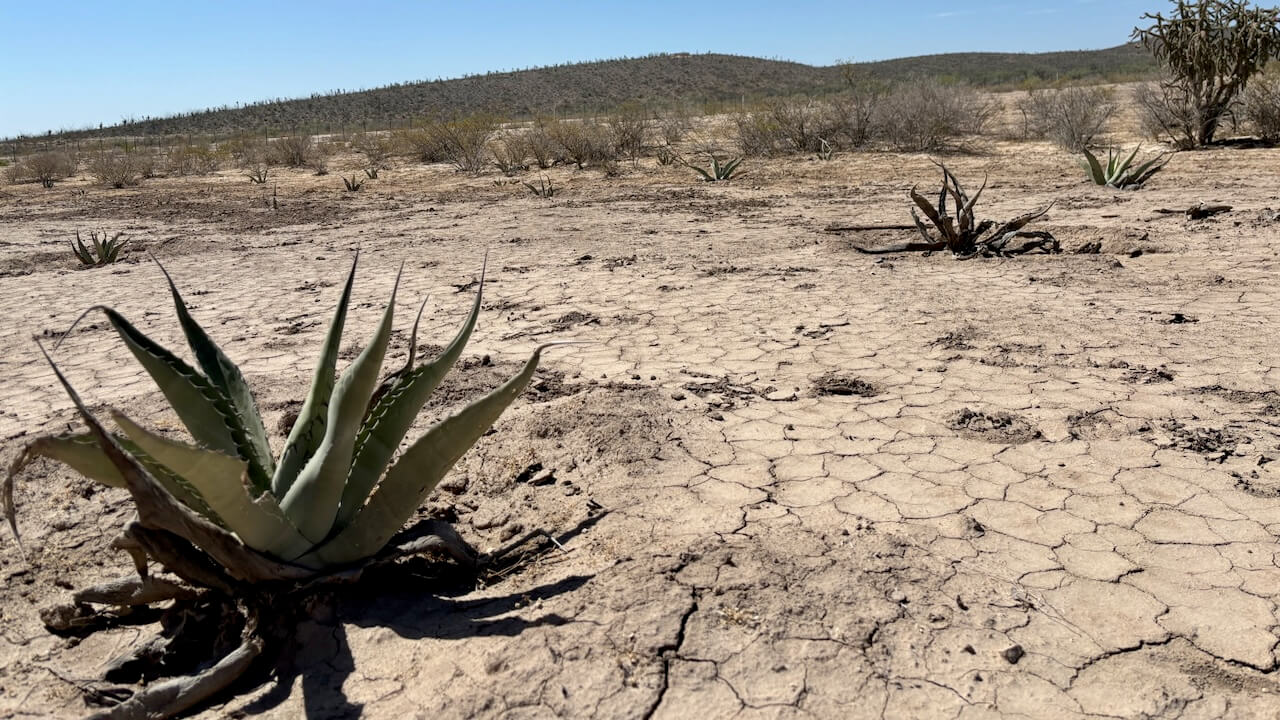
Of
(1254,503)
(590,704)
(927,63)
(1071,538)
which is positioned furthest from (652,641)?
(927,63)

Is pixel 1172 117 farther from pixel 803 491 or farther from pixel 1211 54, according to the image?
pixel 803 491

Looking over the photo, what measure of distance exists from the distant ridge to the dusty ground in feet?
140

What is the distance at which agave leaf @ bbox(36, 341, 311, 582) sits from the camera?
1.59 m

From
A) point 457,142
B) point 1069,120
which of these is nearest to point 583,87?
point 457,142

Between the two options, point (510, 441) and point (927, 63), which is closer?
point (510, 441)

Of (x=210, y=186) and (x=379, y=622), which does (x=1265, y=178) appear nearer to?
(x=379, y=622)

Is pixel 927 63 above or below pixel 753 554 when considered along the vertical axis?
above

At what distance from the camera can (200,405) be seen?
223 cm

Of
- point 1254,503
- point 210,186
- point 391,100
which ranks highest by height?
point 391,100

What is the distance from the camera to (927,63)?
7231 cm

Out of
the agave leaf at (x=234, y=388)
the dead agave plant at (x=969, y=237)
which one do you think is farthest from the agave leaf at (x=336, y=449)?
the dead agave plant at (x=969, y=237)

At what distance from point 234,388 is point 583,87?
6083cm

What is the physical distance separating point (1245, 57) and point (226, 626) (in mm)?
15748

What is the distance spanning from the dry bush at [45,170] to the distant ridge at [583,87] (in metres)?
27.9
